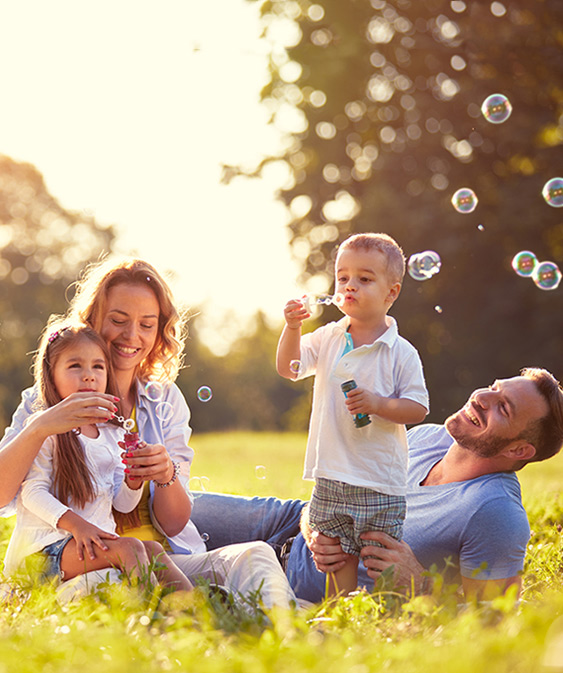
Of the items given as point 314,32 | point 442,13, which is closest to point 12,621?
point 314,32

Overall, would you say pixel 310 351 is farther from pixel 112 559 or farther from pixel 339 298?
pixel 112 559

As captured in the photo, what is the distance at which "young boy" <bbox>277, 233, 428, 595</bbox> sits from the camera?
3275mm

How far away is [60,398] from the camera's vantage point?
3.33 meters

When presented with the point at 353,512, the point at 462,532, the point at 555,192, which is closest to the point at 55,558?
the point at 353,512

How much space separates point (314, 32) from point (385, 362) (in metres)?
11.0

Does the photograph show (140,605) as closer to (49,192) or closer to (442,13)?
(442,13)

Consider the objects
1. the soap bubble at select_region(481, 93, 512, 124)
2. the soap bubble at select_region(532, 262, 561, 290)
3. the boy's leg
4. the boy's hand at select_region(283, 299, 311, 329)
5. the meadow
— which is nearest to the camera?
the meadow

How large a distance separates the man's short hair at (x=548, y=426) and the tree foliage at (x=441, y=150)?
999 cm

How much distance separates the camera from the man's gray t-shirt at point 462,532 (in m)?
3.17

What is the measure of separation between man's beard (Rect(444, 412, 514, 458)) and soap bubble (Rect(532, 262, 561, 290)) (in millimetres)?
1549

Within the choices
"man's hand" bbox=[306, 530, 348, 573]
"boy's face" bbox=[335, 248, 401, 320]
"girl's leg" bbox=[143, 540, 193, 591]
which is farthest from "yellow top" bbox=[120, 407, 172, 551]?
"boy's face" bbox=[335, 248, 401, 320]

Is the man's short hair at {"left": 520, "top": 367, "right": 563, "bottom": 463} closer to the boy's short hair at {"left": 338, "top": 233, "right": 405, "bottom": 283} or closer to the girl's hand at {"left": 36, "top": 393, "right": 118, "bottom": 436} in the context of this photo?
the boy's short hair at {"left": 338, "top": 233, "right": 405, "bottom": 283}

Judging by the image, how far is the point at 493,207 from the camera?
1365 cm

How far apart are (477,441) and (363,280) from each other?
2.80ft
